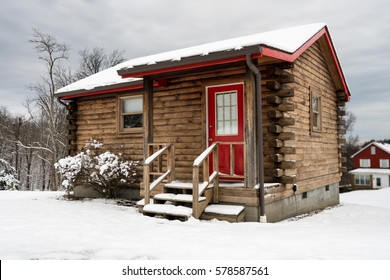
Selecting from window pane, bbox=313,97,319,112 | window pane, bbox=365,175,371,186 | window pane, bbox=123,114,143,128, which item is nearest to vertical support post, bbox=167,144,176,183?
window pane, bbox=123,114,143,128

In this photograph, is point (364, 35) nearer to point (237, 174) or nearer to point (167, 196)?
point (237, 174)

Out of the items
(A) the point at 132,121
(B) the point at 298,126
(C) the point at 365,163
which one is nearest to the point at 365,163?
(C) the point at 365,163

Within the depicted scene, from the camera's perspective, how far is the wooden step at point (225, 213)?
24.1 feet

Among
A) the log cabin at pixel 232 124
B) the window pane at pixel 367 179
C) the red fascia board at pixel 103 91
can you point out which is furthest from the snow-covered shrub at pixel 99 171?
the window pane at pixel 367 179

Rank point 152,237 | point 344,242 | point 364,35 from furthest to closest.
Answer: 1. point 364,35
2. point 152,237
3. point 344,242

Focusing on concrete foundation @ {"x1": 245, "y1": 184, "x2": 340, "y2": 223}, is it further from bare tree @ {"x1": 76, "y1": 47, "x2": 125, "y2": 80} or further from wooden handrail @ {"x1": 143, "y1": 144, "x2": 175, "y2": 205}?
bare tree @ {"x1": 76, "y1": 47, "x2": 125, "y2": 80}

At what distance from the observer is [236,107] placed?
358 inches

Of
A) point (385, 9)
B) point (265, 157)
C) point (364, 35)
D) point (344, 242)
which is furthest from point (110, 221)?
point (364, 35)

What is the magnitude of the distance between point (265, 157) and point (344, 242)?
3545mm

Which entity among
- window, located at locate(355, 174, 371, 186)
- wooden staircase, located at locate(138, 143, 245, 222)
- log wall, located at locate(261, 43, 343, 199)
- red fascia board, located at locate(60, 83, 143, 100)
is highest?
red fascia board, located at locate(60, 83, 143, 100)

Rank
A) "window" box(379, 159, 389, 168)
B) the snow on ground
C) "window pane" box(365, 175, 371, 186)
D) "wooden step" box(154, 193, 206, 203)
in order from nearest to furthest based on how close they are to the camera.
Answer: the snow on ground, "wooden step" box(154, 193, 206, 203), "window" box(379, 159, 389, 168), "window pane" box(365, 175, 371, 186)

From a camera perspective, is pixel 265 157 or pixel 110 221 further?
pixel 265 157

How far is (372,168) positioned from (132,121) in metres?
41.6

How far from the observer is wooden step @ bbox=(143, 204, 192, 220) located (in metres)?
7.40
